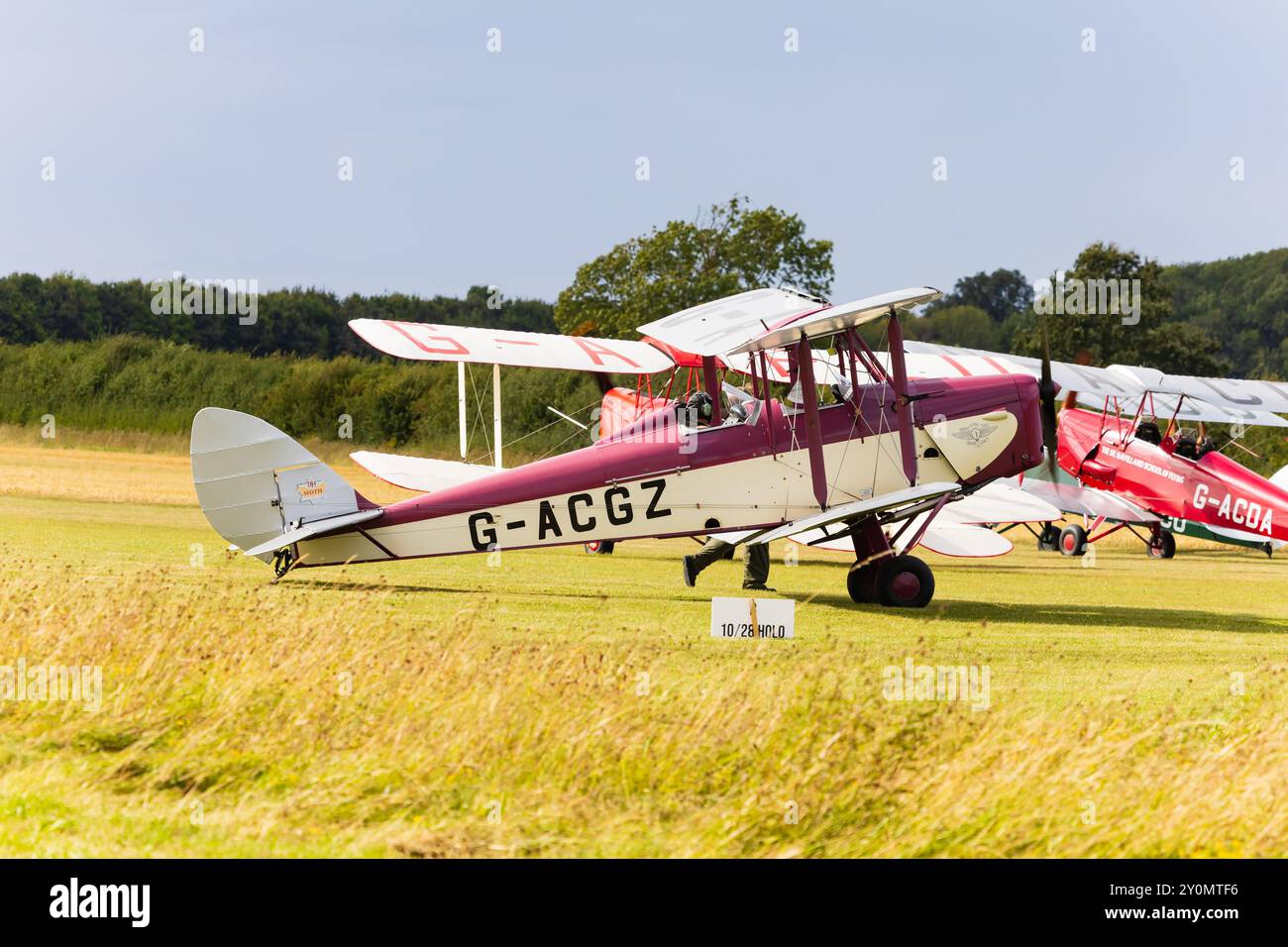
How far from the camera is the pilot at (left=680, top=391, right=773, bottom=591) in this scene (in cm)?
1205

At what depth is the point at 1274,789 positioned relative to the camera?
5551 mm

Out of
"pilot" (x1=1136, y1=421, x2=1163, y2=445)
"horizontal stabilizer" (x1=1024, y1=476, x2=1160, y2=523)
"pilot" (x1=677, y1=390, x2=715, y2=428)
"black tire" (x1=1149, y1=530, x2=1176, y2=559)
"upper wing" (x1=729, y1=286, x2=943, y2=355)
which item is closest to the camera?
"upper wing" (x1=729, y1=286, x2=943, y2=355)

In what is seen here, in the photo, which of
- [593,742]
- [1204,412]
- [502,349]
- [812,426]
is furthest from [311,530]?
[1204,412]

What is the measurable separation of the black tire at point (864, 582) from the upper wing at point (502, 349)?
19.6ft

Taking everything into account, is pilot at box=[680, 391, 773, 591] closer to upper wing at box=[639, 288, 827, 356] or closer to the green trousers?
the green trousers

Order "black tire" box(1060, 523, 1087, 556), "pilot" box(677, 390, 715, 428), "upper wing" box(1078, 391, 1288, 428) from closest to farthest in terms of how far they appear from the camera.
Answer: "pilot" box(677, 390, 715, 428) → "upper wing" box(1078, 391, 1288, 428) → "black tire" box(1060, 523, 1087, 556)

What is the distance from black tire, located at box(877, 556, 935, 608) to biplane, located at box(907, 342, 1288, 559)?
499cm

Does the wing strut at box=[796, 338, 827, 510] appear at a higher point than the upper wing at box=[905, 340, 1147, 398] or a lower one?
lower

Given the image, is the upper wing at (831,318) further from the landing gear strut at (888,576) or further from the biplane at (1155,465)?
the biplane at (1155,465)

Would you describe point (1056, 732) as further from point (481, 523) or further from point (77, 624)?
point (481, 523)

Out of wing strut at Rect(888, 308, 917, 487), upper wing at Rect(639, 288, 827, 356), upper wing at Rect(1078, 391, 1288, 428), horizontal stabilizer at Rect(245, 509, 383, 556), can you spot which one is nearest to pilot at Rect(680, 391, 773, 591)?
upper wing at Rect(639, 288, 827, 356)

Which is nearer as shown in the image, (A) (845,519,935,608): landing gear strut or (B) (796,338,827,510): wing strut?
(B) (796,338,827,510): wing strut

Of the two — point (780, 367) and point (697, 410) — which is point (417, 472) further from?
point (697, 410)

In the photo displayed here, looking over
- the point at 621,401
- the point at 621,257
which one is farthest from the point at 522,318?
the point at 621,401
